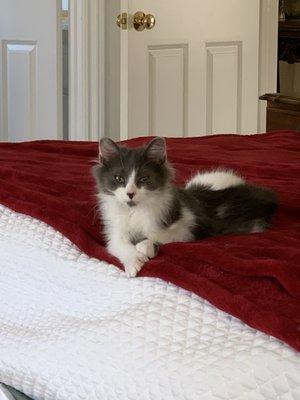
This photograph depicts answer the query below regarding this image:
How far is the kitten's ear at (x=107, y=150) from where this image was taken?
4.52ft

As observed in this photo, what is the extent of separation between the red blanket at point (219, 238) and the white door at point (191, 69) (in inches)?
53.7

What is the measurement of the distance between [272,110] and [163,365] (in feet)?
8.03

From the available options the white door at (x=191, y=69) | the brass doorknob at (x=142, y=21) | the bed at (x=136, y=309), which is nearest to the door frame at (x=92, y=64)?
the white door at (x=191, y=69)

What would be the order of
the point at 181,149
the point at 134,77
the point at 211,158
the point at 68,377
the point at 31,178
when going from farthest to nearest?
the point at 134,77
the point at 181,149
the point at 211,158
the point at 31,178
the point at 68,377

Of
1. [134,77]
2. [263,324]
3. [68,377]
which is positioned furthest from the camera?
[134,77]

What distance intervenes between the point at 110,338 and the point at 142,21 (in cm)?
270

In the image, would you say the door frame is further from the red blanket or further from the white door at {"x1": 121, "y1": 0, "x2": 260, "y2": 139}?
the red blanket

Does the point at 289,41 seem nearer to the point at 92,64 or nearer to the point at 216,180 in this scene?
the point at 92,64

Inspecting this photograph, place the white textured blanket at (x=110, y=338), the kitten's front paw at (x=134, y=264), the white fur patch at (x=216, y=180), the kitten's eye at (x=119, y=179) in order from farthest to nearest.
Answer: the white fur patch at (x=216, y=180), the kitten's eye at (x=119, y=179), the kitten's front paw at (x=134, y=264), the white textured blanket at (x=110, y=338)

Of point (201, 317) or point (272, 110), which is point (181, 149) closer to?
point (201, 317)

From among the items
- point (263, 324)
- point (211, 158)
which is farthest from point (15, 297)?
point (211, 158)

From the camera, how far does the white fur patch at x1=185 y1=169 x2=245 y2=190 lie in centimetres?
157

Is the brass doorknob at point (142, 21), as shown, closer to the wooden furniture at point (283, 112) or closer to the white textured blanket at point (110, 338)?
the wooden furniture at point (283, 112)

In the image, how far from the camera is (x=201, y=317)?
114 cm
